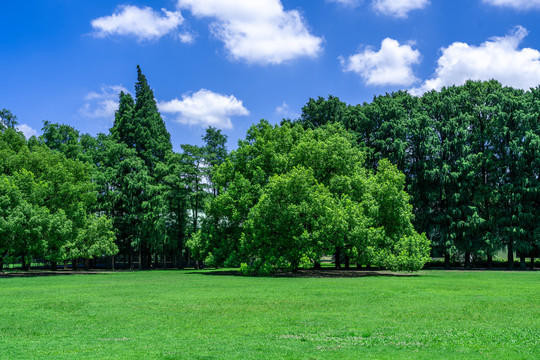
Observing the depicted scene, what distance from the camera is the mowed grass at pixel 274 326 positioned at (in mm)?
9305

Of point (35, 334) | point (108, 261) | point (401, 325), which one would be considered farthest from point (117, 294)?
point (108, 261)

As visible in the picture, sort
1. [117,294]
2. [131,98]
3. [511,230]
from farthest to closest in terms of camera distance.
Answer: [131,98] < [511,230] < [117,294]

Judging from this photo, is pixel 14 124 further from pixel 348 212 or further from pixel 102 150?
pixel 348 212

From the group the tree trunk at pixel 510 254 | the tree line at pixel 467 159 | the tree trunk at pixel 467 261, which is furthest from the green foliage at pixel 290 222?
the tree trunk at pixel 510 254

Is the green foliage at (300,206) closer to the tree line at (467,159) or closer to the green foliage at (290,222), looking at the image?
the green foliage at (290,222)

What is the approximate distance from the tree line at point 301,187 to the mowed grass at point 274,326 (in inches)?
656

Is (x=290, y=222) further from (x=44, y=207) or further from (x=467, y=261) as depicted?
(x=467, y=261)

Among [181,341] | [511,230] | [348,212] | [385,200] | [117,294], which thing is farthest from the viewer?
[511,230]

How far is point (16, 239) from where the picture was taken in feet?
123

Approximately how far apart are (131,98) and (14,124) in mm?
14412

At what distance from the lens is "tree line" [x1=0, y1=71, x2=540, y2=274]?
1447 inches

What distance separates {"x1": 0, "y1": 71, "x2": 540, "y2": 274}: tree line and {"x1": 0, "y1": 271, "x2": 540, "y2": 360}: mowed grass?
16.7m

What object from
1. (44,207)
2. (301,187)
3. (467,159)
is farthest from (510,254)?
(44,207)

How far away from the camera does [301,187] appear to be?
120ft
